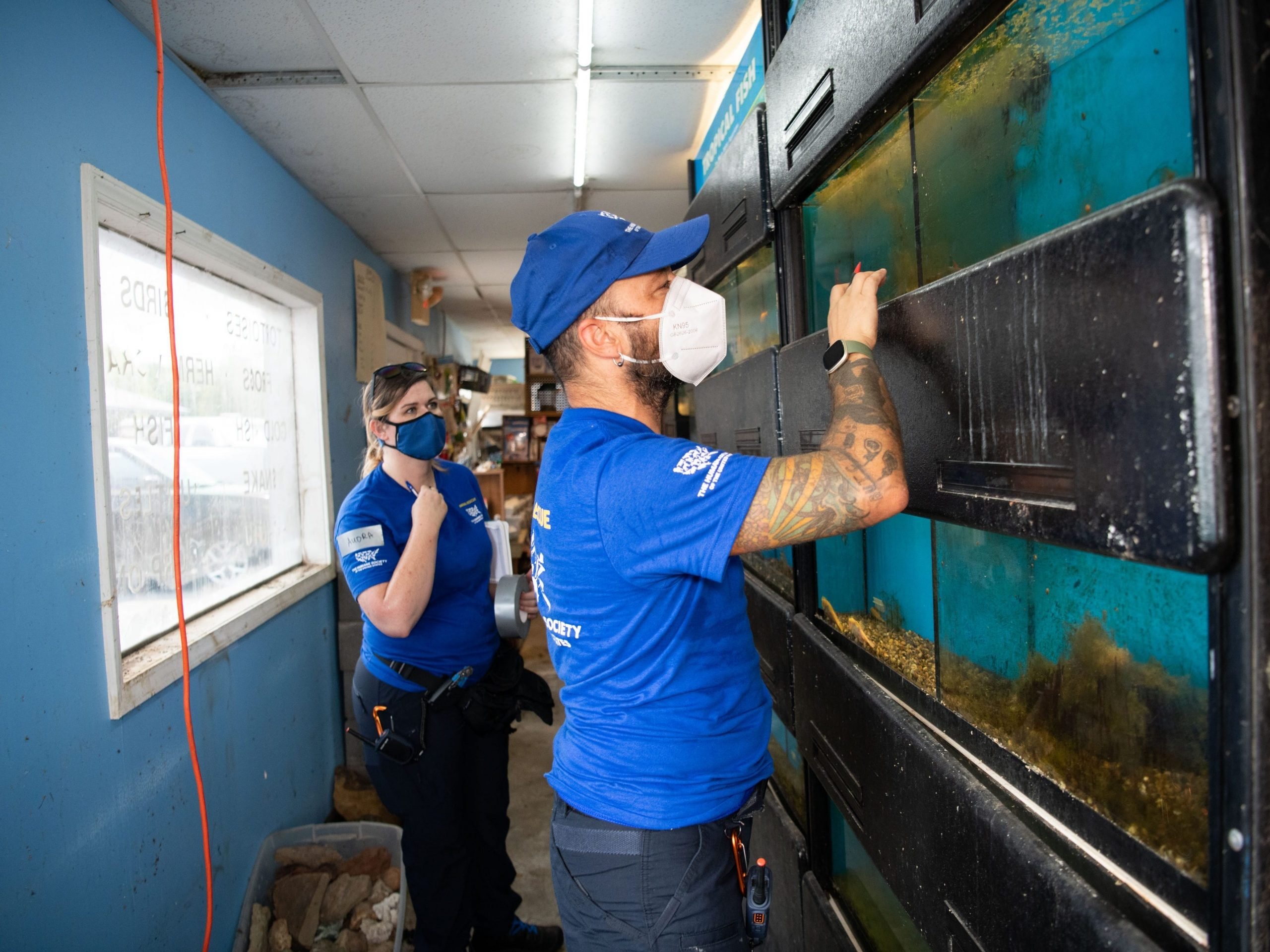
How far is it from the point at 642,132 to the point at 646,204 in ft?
2.98

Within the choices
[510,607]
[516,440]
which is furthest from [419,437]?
[516,440]

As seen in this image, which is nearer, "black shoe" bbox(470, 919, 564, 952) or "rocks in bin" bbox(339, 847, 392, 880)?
"black shoe" bbox(470, 919, 564, 952)

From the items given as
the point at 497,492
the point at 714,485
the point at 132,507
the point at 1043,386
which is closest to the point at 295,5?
the point at 132,507

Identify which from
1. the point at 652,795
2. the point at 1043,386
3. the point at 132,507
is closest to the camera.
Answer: the point at 1043,386

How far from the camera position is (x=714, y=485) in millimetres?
837

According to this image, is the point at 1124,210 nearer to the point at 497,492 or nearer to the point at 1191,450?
the point at 1191,450

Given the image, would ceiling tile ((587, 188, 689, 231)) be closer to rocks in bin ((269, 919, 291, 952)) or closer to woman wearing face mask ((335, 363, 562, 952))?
woman wearing face mask ((335, 363, 562, 952))

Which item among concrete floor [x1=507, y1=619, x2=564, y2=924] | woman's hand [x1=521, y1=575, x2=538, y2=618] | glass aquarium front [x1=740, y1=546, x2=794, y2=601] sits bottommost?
concrete floor [x1=507, y1=619, x2=564, y2=924]

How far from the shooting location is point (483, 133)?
9.08 ft

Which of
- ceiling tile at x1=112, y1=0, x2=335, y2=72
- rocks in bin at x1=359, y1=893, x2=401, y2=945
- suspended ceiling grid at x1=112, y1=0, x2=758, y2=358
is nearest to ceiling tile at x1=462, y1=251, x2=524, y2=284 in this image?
suspended ceiling grid at x1=112, y1=0, x2=758, y2=358

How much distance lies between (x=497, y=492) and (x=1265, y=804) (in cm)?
581

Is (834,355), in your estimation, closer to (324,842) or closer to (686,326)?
(686,326)

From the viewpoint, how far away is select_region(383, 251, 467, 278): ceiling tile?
459 cm

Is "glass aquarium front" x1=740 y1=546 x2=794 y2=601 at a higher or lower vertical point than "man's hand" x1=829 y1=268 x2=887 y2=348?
lower
